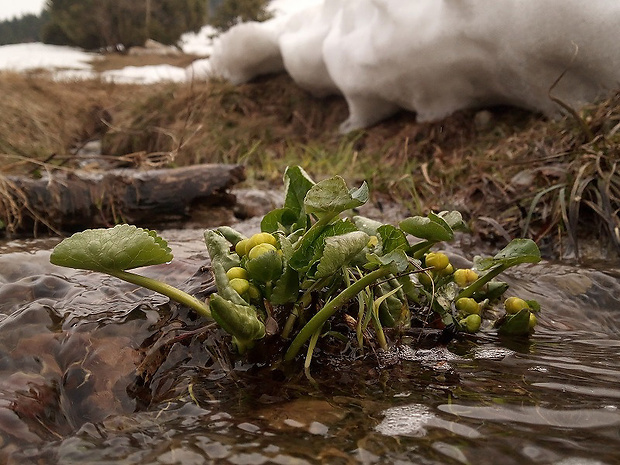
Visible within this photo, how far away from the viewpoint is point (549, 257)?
7.00ft

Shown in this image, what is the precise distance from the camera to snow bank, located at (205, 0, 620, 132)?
9.98ft

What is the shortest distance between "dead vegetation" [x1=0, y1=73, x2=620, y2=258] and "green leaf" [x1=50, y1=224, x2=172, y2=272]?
5.03 ft

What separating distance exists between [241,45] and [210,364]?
584 cm

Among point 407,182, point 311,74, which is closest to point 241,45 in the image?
point 311,74

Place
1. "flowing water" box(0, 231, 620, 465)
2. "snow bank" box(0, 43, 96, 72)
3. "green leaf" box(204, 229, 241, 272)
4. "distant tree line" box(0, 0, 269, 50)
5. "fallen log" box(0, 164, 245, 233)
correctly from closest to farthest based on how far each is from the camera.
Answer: "flowing water" box(0, 231, 620, 465)
"green leaf" box(204, 229, 241, 272)
"fallen log" box(0, 164, 245, 233)
"snow bank" box(0, 43, 96, 72)
"distant tree line" box(0, 0, 269, 50)

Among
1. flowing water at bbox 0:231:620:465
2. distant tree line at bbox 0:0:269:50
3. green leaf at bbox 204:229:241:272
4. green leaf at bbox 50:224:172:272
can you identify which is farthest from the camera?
distant tree line at bbox 0:0:269:50

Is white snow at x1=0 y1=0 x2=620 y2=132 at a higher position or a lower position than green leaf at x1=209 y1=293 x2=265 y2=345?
higher

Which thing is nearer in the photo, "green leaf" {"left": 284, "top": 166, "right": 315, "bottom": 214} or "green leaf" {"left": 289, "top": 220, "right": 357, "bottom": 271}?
"green leaf" {"left": 289, "top": 220, "right": 357, "bottom": 271}

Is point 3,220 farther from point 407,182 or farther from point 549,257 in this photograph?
point 549,257

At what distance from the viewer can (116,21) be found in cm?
2262

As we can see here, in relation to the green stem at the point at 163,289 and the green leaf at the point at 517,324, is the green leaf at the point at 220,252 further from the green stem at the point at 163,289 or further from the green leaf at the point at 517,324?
the green leaf at the point at 517,324

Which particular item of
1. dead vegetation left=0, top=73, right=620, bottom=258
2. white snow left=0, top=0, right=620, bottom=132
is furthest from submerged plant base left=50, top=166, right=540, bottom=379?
white snow left=0, top=0, right=620, bottom=132

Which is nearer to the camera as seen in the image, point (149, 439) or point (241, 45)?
point (149, 439)

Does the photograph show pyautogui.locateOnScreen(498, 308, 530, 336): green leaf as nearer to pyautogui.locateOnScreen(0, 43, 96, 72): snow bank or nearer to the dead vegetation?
the dead vegetation
